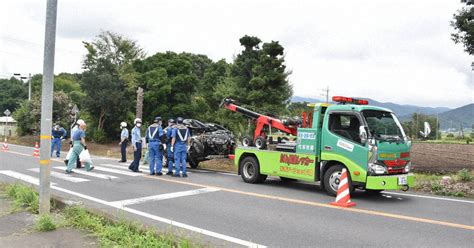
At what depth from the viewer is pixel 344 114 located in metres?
9.97

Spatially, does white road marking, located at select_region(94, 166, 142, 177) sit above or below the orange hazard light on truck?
below

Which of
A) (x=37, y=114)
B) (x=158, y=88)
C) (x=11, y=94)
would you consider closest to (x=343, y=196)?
(x=158, y=88)

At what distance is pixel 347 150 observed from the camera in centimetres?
949

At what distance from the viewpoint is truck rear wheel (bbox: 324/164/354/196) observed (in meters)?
9.68

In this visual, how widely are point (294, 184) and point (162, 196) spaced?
4170mm

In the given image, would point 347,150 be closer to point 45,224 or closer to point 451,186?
point 451,186

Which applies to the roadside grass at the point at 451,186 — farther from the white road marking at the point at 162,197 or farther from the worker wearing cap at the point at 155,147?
the worker wearing cap at the point at 155,147

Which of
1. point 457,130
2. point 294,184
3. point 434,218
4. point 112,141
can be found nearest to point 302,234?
point 434,218

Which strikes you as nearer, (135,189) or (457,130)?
(135,189)

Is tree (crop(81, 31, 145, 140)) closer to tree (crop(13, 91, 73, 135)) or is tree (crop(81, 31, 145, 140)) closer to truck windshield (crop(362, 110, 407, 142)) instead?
tree (crop(13, 91, 73, 135))

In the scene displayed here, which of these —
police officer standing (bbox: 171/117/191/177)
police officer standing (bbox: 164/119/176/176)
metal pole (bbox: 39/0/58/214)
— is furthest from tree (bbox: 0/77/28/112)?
metal pole (bbox: 39/0/58/214)

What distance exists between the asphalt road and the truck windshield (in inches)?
58.9

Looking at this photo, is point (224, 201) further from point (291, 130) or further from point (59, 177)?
point (59, 177)

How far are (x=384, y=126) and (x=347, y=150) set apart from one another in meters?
1.13
